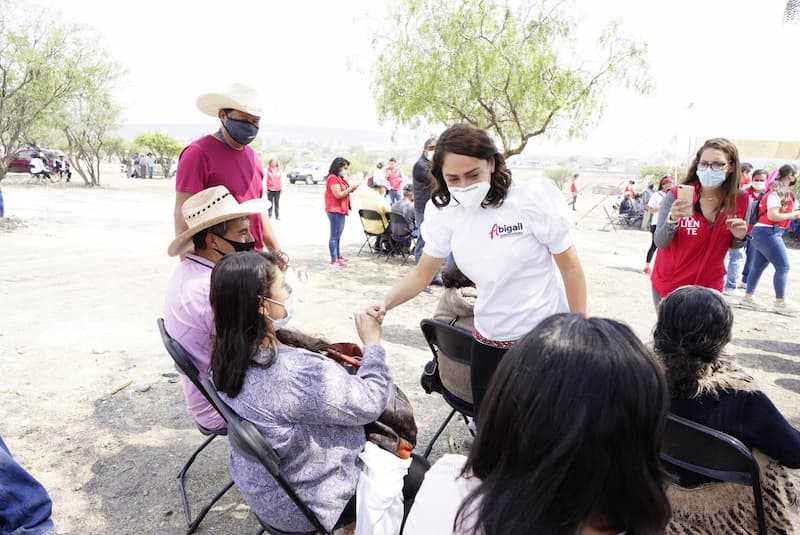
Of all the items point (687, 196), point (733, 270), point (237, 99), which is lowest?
point (733, 270)

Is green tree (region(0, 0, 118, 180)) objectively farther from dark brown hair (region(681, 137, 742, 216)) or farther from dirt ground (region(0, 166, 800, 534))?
dark brown hair (region(681, 137, 742, 216))

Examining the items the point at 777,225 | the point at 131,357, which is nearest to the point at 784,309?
the point at 777,225

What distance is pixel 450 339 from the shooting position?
2.53 m

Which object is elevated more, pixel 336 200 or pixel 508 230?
pixel 508 230

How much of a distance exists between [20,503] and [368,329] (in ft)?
4.97

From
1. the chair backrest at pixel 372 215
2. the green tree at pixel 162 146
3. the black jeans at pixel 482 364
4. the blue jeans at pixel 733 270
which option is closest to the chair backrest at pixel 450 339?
the black jeans at pixel 482 364

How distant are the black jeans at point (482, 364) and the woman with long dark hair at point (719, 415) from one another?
641 mm

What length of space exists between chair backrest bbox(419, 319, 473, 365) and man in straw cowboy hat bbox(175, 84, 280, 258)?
1249 millimetres

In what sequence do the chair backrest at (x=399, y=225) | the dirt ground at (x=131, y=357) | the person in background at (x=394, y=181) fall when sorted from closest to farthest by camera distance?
the dirt ground at (x=131, y=357) < the chair backrest at (x=399, y=225) < the person in background at (x=394, y=181)

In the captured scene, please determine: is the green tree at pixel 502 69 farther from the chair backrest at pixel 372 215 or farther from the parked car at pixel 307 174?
the parked car at pixel 307 174

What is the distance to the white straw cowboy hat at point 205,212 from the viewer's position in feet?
8.29

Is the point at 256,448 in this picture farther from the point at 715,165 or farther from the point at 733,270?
the point at 733,270

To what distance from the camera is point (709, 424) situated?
1720 millimetres

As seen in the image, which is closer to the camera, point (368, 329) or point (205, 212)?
point (368, 329)
